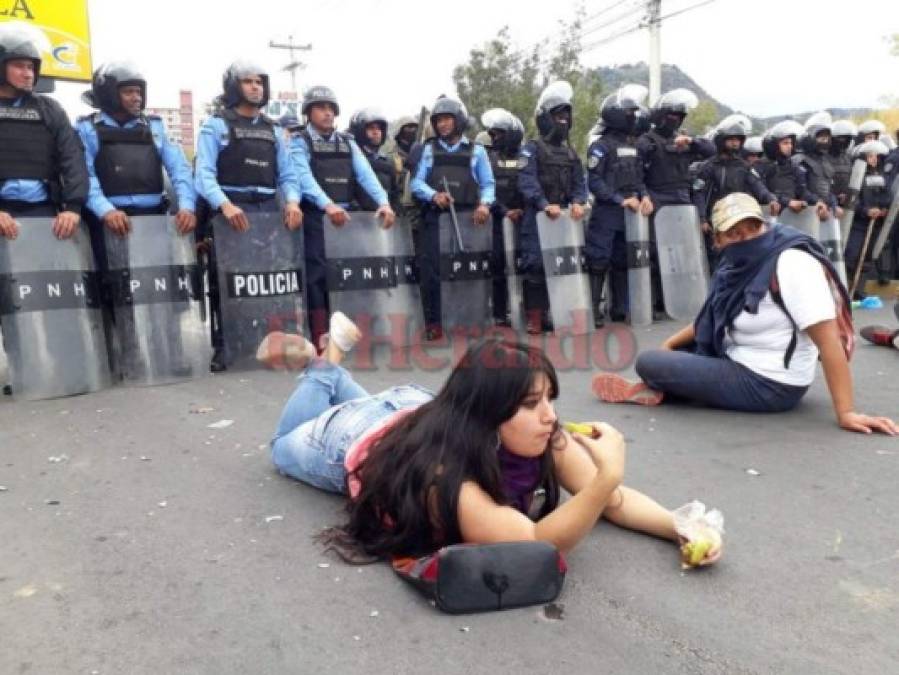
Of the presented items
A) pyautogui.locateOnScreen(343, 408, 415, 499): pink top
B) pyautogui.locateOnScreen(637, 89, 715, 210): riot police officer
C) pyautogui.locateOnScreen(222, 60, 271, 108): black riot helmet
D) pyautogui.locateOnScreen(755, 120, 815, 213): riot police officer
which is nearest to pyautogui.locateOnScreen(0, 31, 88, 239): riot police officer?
pyautogui.locateOnScreen(222, 60, 271, 108): black riot helmet

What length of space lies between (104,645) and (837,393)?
10.2 feet

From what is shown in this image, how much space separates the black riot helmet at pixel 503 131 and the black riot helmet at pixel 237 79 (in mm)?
2520

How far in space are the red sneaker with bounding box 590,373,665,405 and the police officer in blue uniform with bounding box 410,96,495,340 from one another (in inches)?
94.3

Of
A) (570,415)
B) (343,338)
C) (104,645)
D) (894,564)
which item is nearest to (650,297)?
(570,415)

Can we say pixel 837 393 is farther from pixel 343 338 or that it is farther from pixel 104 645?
pixel 104 645

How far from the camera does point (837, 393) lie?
3676mm

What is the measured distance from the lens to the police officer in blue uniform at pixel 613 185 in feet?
23.0

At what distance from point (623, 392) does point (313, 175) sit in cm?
298

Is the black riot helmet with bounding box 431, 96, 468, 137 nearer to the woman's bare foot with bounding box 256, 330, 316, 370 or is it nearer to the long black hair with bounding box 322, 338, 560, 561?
the woman's bare foot with bounding box 256, 330, 316, 370

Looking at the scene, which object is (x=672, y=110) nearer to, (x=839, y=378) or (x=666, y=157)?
(x=666, y=157)

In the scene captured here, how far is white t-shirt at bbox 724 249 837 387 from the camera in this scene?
3.63m

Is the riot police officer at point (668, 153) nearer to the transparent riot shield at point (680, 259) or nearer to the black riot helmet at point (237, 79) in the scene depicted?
the transparent riot shield at point (680, 259)

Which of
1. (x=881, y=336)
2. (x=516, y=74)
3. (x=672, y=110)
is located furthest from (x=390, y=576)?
(x=516, y=74)

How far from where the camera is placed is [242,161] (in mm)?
5523
